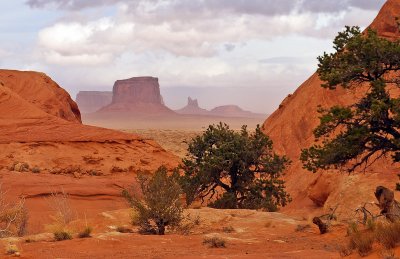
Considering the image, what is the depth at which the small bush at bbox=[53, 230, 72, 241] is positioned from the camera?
1419cm

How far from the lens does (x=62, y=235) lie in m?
14.3

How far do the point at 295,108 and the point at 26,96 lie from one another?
25.0 m

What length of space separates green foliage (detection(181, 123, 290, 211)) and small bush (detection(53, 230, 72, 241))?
990 cm

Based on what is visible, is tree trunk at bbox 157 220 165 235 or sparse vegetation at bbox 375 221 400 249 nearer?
sparse vegetation at bbox 375 221 400 249

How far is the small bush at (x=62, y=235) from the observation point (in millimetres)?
14194

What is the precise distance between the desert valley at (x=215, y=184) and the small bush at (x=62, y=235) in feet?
0.17

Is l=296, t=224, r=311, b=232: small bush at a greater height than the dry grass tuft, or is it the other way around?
the dry grass tuft

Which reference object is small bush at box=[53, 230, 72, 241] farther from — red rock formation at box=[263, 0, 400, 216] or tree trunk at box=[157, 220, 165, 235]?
red rock formation at box=[263, 0, 400, 216]

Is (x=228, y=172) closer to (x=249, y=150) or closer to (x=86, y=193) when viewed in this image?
(x=249, y=150)

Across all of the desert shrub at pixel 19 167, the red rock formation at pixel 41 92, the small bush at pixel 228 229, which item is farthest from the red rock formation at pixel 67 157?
the small bush at pixel 228 229

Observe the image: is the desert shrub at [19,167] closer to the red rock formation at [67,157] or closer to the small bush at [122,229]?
the red rock formation at [67,157]

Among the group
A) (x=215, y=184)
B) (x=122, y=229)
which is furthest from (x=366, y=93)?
(x=215, y=184)

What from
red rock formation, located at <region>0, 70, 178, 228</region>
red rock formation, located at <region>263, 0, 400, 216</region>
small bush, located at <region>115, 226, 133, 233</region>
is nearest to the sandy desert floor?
small bush, located at <region>115, 226, 133, 233</region>

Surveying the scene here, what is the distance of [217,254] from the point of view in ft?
38.6
